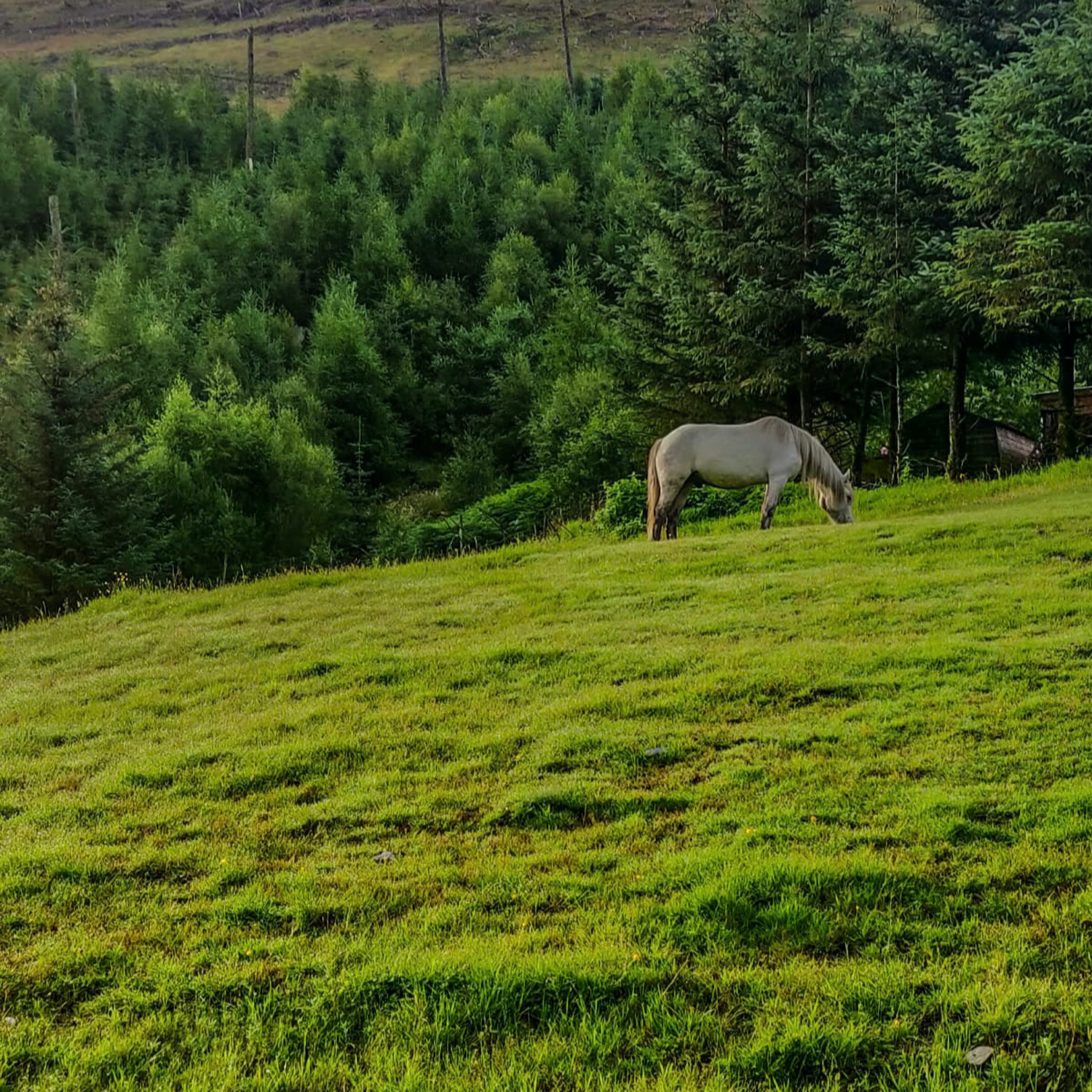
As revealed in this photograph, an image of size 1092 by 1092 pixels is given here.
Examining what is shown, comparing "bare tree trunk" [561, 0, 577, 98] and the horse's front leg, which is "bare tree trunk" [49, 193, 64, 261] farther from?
"bare tree trunk" [561, 0, 577, 98]

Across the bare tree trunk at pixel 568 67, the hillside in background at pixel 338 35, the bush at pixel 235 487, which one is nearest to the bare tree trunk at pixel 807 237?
the bush at pixel 235 487

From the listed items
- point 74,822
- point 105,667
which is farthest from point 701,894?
point 105,667

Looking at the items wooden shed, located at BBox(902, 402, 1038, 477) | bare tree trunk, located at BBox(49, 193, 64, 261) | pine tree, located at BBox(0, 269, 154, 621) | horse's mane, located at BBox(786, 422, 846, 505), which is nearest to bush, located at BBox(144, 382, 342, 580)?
pine tree, located at BBox(0, 269, 154, 621)

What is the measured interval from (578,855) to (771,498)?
11.6 metres

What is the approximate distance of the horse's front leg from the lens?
15352 mm

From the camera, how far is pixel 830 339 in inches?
849

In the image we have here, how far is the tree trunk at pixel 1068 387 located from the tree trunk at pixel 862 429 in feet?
13.5

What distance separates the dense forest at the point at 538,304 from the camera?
18438 millimetres

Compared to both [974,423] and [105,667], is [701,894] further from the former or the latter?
[974,423]

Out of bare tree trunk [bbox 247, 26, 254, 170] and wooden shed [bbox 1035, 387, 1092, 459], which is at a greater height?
bare tree trunk [bbox 247, 26, 254, 170]

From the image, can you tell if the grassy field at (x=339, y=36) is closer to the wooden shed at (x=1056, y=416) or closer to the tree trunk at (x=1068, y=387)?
the wooden shed at (x=1056, y=416)

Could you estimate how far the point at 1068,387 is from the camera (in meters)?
18.7

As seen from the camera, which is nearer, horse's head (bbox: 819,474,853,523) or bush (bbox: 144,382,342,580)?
horse's head (bbox: 819,474,853,523)

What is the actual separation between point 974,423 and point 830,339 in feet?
20.7
